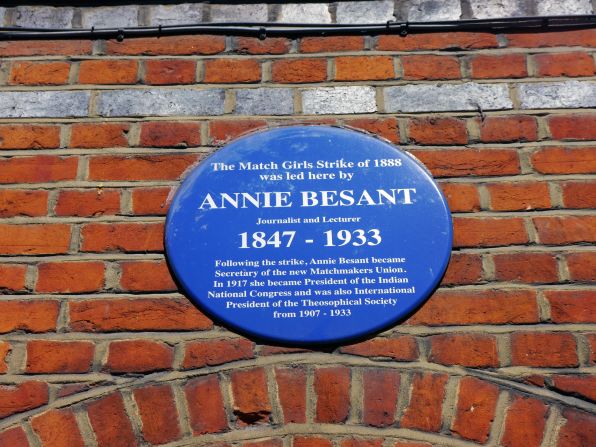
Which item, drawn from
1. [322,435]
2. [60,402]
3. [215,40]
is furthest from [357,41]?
[60,402]

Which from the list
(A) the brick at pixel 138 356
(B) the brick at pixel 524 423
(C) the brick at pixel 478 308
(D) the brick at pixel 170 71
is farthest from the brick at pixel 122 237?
(B) the brick at pixel 524 423

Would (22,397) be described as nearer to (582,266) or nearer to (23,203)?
(23,203)

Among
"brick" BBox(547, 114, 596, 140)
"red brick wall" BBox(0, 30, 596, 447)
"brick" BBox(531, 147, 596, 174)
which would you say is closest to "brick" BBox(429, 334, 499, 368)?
"red brick wall" BBox(0, 30, 596, 447)

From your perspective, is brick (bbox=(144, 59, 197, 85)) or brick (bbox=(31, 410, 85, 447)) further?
brick (bbox=(144, 59, 197, 85))

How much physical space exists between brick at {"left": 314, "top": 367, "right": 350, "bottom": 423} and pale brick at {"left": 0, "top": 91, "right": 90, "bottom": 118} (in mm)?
957

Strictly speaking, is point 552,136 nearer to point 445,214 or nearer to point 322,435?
point 445,214

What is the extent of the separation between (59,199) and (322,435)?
88 cm

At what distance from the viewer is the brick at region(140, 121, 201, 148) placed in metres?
1.67

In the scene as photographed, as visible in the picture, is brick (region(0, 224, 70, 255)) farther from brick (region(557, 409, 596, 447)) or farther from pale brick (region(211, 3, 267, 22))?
brick (region(557, 409, 596, 447))

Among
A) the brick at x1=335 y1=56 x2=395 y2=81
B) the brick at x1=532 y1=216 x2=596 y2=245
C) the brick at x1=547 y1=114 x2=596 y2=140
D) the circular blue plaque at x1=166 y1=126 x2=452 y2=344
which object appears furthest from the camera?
Result: the brick at x1=335 y1=56 x2=395 y2=81

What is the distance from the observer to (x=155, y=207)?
1595mm

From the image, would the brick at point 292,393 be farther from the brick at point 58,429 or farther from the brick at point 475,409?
the brick at point 58,429

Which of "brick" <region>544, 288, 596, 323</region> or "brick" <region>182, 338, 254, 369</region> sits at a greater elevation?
"brick" <region>544, 288, 596, 323</region>

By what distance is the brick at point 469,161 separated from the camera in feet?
5.31
